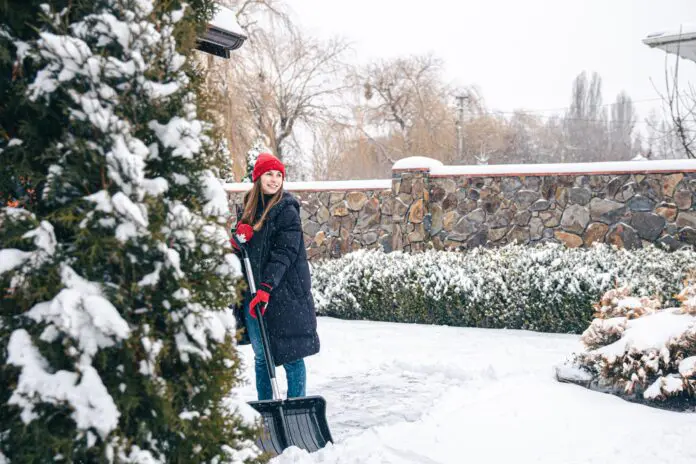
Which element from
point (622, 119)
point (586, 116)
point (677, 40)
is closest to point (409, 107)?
point (677, 40)

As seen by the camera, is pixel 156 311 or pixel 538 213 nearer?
pixel 156 311

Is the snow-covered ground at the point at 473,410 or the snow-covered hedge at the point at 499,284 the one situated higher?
the snow-covered hedge at the point at 499,284

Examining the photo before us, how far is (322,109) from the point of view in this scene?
2375cm

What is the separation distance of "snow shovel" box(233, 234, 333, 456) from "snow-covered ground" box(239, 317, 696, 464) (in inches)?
3.2

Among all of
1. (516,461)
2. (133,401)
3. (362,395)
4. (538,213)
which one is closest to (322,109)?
(538,213)

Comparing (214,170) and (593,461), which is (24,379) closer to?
(214,170)

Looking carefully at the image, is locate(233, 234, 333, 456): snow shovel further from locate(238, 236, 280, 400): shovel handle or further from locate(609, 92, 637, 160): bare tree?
locate(609, 92, 637, 160): bare tree

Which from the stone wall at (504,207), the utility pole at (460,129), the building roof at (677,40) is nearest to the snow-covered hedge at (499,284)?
the stone wall at (504,207)

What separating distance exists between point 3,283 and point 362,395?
12.0 feet

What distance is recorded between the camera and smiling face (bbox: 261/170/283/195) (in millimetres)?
3900

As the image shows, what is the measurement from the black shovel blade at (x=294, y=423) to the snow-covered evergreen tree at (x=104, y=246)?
1.51 metres

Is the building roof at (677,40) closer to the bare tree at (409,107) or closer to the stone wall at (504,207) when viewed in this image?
the stone wall at (504,207)

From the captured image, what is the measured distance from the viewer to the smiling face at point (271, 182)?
12.8 feet

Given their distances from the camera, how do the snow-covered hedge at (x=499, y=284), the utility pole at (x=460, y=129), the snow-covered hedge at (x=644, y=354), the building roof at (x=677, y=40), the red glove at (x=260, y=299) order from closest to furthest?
1. the red glove at (x=260, y=299)
2. the snow-covered hedge at (x=644, y=354)
3. the snow-covered hedge at (x=499, y=284)
4. the building roof at (x=677, y=40)
5. the utility pole at (x=460, y=129)
